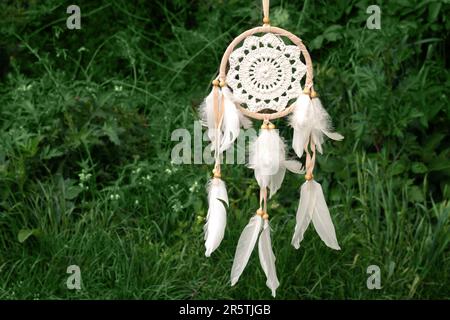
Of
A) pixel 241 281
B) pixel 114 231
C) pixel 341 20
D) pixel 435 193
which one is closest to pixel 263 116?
pixel 241 281

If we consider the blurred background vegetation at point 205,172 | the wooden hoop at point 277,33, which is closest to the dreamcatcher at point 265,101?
→ the wooden hoop at point 277,33

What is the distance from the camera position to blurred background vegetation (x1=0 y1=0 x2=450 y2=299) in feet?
11.9

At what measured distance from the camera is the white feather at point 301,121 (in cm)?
268

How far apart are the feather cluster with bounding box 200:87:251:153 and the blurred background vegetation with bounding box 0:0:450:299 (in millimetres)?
941

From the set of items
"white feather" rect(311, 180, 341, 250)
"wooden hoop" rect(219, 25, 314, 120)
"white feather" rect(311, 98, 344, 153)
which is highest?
"wooden hoop" rect(219, 25, 314, 120)

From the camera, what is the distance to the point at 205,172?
13.2ft

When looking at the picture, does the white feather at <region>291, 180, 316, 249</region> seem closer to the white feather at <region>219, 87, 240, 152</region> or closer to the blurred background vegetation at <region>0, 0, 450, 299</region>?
the white feather at <region>219, 87, 240, 152</region>

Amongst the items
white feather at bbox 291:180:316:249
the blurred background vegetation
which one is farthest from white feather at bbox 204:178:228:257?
A: the blurred background vegetation

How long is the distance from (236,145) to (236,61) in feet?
4.91

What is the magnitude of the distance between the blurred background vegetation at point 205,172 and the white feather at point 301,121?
95 centimetres

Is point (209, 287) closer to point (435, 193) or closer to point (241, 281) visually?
point (241, 281)

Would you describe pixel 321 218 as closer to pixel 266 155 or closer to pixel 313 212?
pixel 313 212

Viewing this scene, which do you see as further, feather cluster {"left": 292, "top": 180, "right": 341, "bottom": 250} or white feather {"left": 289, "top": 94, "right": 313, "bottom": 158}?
feather cluster {"left": 292, "top": 180, "right": 341, "bottom": 250}

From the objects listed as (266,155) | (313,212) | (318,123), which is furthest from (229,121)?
(313,212)
